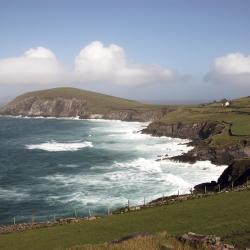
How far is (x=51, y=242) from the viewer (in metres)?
34.9

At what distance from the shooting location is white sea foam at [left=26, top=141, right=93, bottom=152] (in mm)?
129438

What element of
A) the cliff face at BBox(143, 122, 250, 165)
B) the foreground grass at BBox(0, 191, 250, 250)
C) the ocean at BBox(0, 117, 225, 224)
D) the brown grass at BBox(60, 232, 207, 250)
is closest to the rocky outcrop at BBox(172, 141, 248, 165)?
the cliff face at BBox(143, 122, 250, 165)

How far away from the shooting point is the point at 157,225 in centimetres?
3622

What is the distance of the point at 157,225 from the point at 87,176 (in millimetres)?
49868

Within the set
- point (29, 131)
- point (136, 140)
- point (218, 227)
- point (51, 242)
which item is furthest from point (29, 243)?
point (29, 131)

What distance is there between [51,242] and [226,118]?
4632 inches

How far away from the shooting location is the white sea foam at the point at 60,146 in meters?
129

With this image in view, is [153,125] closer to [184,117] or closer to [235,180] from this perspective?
[184,117]

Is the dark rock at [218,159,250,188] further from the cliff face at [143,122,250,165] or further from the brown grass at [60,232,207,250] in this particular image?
the brown grass at [60,232,207,250]

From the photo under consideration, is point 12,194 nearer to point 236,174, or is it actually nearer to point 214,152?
point 236,174

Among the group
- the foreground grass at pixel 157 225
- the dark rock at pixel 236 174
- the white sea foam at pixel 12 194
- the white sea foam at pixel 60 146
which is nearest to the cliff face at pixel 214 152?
the dark rock at pixel 236 174

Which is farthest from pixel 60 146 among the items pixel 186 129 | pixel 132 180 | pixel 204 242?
pixel 204 242

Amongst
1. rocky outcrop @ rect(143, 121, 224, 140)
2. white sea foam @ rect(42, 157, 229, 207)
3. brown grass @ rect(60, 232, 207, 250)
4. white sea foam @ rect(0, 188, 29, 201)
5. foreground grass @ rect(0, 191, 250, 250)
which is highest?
rocky outcrop @ rect(143, 121, 224, 140)

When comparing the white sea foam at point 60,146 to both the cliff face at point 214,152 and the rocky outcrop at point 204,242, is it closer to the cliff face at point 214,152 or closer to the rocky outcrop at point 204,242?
the cliff face at point 214,152
